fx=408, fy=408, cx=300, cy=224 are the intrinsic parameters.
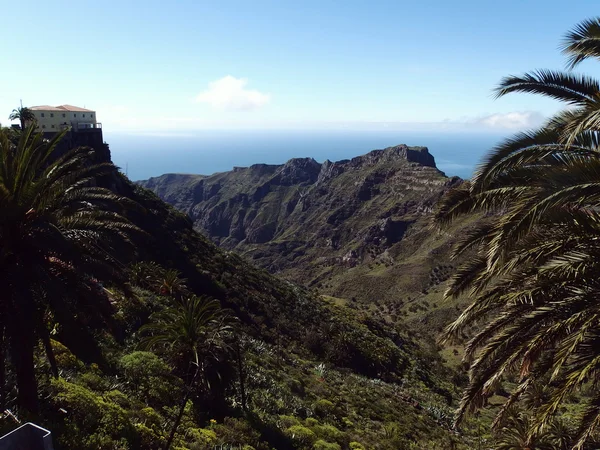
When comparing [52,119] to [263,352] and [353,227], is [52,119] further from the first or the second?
[353,227]

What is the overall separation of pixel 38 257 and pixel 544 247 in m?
9.16

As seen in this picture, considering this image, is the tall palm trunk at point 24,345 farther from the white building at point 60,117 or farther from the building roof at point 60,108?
the building roof at point 60,108

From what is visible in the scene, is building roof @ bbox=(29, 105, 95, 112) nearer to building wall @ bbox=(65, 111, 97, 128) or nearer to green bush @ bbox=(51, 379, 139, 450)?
building wall @ bbox=(65, 111, 97, 128)

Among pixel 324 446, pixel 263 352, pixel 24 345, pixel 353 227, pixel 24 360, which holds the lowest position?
pixel 353 227

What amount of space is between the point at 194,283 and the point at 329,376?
13.5 m

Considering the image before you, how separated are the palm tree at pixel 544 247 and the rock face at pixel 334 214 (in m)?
97.6

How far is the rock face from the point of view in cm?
11281

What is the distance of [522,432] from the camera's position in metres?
11.4

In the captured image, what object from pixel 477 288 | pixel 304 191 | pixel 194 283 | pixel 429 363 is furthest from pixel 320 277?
pixel 477 288

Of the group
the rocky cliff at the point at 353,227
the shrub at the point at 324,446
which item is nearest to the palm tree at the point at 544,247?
the shrub at the point at 324,446

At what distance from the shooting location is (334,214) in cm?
14062

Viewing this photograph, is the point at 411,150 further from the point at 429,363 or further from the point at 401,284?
the point at 429,363

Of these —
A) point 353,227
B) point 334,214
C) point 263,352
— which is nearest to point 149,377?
point 263,352

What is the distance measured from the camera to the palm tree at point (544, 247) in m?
6.16
